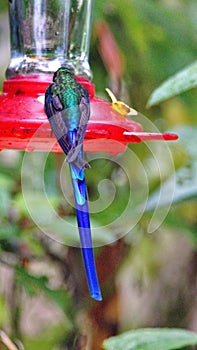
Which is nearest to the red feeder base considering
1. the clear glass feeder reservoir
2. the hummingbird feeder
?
the hummingbird feeder

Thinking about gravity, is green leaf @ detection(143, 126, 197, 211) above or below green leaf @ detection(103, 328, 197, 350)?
above

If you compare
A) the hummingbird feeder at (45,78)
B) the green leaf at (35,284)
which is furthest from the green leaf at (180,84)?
the green leaf at (35,284)

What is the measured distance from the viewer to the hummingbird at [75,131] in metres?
0.99

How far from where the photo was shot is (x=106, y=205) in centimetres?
172

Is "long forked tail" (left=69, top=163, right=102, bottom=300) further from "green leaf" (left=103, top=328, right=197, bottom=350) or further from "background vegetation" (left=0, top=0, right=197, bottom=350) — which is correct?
"background vegetation" (left=0, top=0, right=197, bottom=350)

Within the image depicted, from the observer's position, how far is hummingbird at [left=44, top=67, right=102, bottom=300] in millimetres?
993

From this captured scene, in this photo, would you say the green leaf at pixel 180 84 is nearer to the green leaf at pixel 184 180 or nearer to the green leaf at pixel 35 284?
the green leaf at pixel 184 180

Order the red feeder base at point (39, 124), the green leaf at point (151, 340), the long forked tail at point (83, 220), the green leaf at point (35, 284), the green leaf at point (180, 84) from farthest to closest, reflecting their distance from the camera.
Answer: the green leaf at point (35, 284)
the green leaf at point (151, 340)
the green leaf at point (180, 84)
the red feeder base at point (39, 124)
the long forked tail at point (83, 220)

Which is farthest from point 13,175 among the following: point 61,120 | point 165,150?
point 61,120

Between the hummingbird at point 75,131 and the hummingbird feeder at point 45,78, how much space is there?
0.03 m

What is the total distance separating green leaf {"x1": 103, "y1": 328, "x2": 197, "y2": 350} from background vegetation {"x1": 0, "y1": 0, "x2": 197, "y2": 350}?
0.32 m

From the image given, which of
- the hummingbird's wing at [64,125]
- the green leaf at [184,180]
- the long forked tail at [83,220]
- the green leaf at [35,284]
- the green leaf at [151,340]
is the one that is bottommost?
the green leaf at [35,284]

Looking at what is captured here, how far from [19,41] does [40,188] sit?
43 cm

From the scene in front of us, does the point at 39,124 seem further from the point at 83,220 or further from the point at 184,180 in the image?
the point at 184,180
